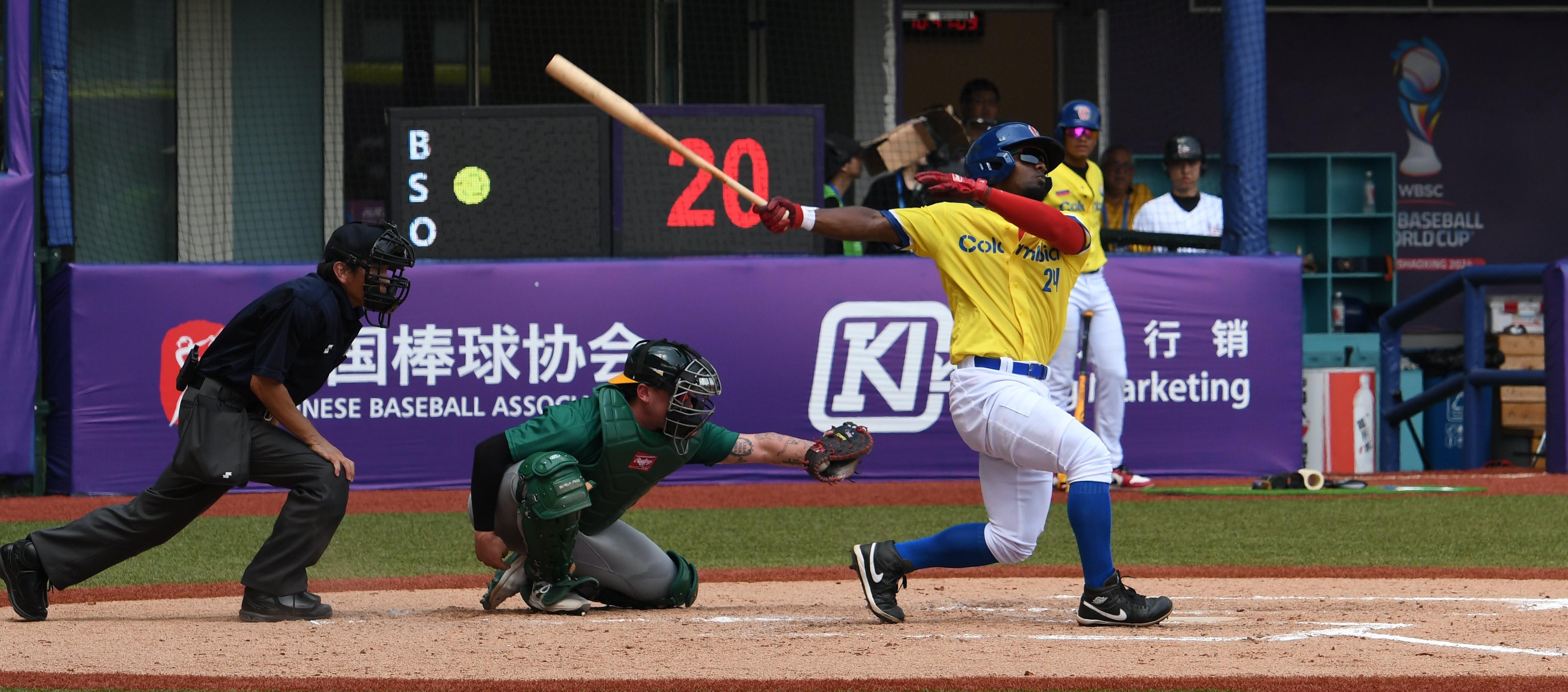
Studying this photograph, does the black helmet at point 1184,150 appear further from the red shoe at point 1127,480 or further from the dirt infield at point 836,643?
the dirt infield at point 836,643

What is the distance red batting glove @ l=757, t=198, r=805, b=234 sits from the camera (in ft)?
16.3

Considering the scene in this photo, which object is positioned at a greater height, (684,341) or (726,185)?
(726,185)

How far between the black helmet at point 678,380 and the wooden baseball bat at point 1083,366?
416cm

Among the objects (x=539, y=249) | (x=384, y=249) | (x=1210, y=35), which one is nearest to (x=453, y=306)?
(x=539, y=249)

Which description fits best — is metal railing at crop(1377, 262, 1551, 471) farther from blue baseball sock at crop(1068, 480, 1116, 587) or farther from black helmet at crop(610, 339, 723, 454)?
black helmet at crop(610, 339, 723, 454)

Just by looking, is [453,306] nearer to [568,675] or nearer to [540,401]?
[540,401]

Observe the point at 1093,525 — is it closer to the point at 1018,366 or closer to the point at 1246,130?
the point at 1018,366

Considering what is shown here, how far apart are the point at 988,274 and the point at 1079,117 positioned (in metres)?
4.36

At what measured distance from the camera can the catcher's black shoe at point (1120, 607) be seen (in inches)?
202

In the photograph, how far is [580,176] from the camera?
10.1m

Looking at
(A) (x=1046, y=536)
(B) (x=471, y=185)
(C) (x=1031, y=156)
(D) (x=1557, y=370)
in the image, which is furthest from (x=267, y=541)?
(D) (x=1557, y=370)

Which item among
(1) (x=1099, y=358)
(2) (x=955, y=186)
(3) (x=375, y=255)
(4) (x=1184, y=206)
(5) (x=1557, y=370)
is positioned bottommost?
(5) (x=1557, y=370)

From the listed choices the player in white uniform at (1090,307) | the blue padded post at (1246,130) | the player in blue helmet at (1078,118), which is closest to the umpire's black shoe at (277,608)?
the player in white uniform at (1090,307)

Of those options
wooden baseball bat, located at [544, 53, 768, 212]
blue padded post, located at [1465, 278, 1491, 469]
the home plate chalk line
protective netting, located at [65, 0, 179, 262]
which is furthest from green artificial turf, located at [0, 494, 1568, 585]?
protective netting, located at [65, 0, 179, 262]
